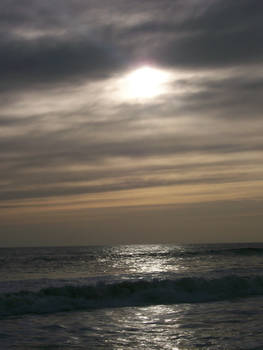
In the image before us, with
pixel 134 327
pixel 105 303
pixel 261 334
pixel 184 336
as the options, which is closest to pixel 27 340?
pixel 134 327

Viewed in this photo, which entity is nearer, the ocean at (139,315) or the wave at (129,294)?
the ocean at (139,315)

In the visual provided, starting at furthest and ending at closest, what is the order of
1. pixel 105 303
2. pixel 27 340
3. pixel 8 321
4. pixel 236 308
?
pixel 105 303, pixel 236 308, pixel 8 321, pixel 27 340

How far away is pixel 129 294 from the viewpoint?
18828 millimetres

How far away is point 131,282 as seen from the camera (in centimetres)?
2003

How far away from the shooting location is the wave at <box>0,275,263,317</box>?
16.3 metres

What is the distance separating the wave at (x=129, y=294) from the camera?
16.3m

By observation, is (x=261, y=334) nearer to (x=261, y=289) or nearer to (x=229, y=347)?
(x=229, y=347)

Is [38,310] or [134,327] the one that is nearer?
[134,327]

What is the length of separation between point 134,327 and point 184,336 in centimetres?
178

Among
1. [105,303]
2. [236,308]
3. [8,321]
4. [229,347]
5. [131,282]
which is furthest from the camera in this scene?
[131,282]

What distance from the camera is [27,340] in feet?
35.4

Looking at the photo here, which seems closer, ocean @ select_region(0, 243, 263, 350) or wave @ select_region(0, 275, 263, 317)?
ocean @ select_region(0, 243, 263, 350)

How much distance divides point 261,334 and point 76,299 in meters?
8.56

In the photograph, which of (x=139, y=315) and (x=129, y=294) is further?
(x=129, y=294)
